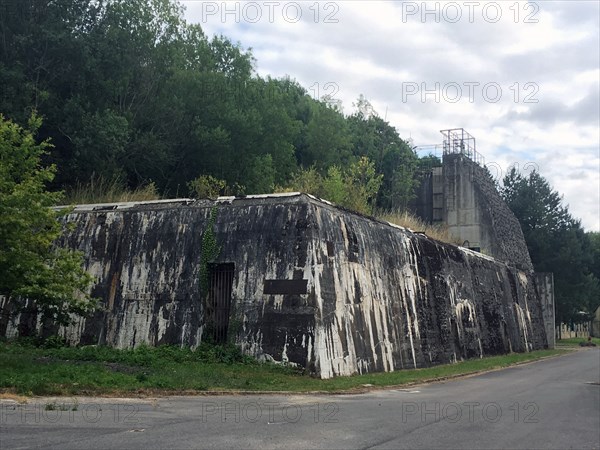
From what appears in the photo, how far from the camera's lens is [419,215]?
48.2 metres

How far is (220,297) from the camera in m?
18.3

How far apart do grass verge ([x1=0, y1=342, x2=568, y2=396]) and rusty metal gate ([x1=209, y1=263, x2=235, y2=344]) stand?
0.75 metres

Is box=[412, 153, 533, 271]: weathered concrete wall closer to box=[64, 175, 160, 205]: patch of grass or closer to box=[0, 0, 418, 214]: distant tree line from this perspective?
box=[0, 0, 418, 214]: distant tree line

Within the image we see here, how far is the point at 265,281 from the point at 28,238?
6.44 meters

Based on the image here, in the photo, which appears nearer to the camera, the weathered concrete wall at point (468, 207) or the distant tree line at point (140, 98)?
the distant tree line at point (140, 98)

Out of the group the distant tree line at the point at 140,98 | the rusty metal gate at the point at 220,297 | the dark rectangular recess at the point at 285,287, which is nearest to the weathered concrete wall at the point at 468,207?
the distant tree line at the point at 140,98

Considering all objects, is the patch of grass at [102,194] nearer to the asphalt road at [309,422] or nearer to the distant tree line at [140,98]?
the distant tree line at [140,98]

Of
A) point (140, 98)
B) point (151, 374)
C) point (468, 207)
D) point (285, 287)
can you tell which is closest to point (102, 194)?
point (140, 98)

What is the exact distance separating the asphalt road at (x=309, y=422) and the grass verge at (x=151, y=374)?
2.56 ft

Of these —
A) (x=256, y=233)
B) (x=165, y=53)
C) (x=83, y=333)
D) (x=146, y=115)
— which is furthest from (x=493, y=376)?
(x=165, y=53)

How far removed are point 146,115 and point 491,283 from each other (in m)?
20.0

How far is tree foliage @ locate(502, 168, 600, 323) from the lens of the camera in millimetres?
62625

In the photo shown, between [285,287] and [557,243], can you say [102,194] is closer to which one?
[285,287]

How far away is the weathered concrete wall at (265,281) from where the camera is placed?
56.2 ft
